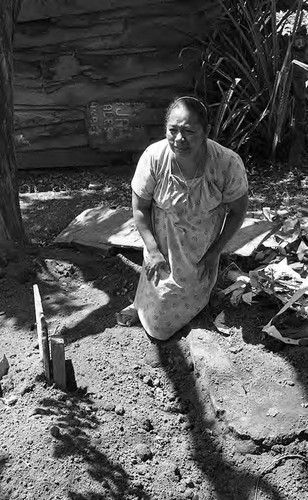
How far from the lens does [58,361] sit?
336 centimetres

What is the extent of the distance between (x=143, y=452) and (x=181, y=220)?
1.18 meters

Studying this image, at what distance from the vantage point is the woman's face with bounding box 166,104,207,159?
3357 mm

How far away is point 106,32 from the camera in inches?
259

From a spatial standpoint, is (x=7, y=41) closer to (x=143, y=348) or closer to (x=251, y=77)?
(x=143, y=348)

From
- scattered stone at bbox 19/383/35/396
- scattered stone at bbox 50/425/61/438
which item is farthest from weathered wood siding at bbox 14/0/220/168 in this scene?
scattered stone at bbox 50/425/61/438

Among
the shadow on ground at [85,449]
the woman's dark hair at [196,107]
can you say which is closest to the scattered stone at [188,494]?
the shadow on ground at [85,449]

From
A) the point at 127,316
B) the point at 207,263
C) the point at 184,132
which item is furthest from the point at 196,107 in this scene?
the point at 127,316

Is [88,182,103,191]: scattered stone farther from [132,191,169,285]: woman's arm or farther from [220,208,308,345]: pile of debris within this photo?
[132,191,169,285]: woman's arm

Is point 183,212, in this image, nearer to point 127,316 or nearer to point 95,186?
point 127,316

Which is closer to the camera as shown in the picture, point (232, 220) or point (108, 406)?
point (108, 406)

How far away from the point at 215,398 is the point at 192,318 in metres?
0.66

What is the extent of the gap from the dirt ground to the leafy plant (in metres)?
2.32

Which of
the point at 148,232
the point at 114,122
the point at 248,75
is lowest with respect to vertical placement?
the point at 114,122

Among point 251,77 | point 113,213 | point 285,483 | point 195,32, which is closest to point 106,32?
point 195,32
